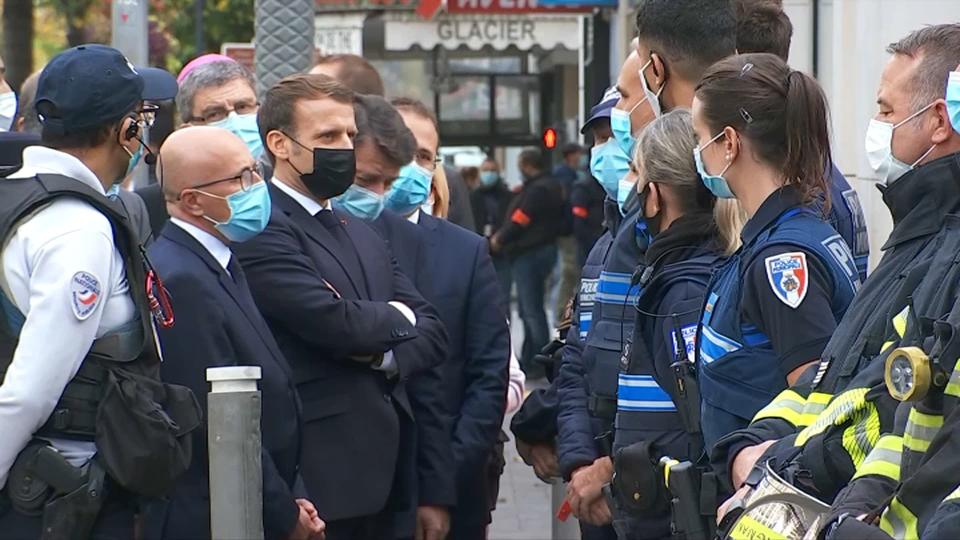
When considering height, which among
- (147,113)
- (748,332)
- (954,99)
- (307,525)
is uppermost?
(954,99)

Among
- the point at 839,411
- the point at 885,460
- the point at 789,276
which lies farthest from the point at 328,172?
the point at 885,460

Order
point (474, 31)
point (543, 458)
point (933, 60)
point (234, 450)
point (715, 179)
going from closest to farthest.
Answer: point (933, 60), point (234, 450), point (715, 179), point (543, 458), point (474, 31)

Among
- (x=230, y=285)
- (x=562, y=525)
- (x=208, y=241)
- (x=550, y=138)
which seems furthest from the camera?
(x=550, y=138)

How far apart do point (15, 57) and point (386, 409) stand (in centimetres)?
1564

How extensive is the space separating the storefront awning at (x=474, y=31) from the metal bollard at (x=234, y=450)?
14.3 metres

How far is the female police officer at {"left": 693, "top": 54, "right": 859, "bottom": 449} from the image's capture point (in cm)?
400

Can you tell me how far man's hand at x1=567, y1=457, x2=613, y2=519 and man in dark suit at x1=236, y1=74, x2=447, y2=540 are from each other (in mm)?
614

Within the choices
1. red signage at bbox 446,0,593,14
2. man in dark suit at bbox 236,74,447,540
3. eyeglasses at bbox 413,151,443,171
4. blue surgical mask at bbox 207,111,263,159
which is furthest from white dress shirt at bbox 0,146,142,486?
red signage at bbox 446,0,593,14

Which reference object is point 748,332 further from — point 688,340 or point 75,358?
point 75,358

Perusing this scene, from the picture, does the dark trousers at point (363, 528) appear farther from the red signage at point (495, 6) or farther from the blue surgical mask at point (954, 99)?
the red signage at point (495, 6)

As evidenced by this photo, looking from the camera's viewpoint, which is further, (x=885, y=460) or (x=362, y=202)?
(x=362, y=202)

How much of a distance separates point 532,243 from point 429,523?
1090 centimetres

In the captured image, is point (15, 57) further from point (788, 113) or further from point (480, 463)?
point (788, 113)

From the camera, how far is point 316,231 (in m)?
5.53
